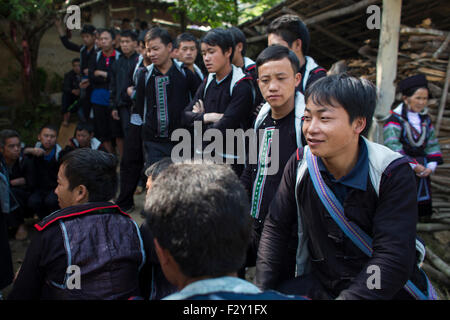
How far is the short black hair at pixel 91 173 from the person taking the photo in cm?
201

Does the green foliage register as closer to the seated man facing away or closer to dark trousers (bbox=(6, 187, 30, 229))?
dark trousers (bbox=(6, 187, 30, 229))

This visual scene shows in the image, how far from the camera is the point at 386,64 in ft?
15.9

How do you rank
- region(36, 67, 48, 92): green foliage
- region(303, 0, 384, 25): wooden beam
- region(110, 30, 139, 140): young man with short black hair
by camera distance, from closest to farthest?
region(110, 30, 139, 140): young man with short black hair < region(303, 0, 384, 25): wooden beam < region(36, 67, 48, 92): green foliage

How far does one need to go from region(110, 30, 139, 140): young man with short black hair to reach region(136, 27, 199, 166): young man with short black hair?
1.15 m

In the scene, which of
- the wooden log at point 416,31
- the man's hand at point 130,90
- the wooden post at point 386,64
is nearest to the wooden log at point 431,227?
the wooden post at point 386,64

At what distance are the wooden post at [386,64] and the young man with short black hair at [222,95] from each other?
95.5 inches

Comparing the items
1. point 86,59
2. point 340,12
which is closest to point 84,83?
point 86,59

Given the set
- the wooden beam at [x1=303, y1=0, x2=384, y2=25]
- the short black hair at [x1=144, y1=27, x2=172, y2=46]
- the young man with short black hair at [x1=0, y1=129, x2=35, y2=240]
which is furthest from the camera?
the wooden beam at [x1=303, y1=0, x2=384, y2=25]

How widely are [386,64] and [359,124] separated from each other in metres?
3.64

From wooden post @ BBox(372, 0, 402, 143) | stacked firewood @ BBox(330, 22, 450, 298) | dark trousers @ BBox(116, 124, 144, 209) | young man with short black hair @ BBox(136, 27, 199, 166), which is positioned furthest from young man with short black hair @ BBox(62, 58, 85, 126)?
wooden post @ BBox(372, 0, 402, 143)

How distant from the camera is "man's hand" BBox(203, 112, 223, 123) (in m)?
3.20

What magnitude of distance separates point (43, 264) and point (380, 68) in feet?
15.3
